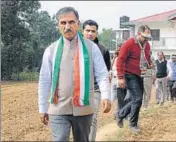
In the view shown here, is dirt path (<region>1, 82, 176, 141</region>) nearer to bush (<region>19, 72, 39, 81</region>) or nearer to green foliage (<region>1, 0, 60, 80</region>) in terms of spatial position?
green foliage (<region>1, 0, 60, 80</region>)

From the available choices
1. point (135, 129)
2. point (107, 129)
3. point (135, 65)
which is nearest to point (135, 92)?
point (135, 65)

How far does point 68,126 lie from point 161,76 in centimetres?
856

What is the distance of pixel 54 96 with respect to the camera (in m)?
4.01

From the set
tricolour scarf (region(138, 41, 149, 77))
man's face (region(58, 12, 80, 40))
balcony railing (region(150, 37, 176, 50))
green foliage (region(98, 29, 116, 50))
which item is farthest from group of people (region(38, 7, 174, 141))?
balcony railing (region(150, 37, 176, 50))

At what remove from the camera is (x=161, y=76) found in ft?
40.3

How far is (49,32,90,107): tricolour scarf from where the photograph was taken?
3.97 metres

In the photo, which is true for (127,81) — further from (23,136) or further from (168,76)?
(168,76)

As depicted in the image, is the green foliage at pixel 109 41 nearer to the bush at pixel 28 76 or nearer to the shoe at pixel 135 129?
the shoe at pixel 135 129

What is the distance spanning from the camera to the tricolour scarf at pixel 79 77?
3.97 m

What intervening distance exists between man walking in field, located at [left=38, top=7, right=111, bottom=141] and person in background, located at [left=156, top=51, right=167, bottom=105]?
8.11 meters

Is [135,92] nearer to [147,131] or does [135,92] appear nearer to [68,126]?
[147,131]

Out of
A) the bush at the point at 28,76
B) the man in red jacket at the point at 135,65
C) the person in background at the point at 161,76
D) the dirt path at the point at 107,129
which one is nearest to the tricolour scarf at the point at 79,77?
the dirt path at the point at 107,129

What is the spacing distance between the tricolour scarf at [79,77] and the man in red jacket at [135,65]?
8.04ft

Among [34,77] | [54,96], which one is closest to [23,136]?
[54,96]
